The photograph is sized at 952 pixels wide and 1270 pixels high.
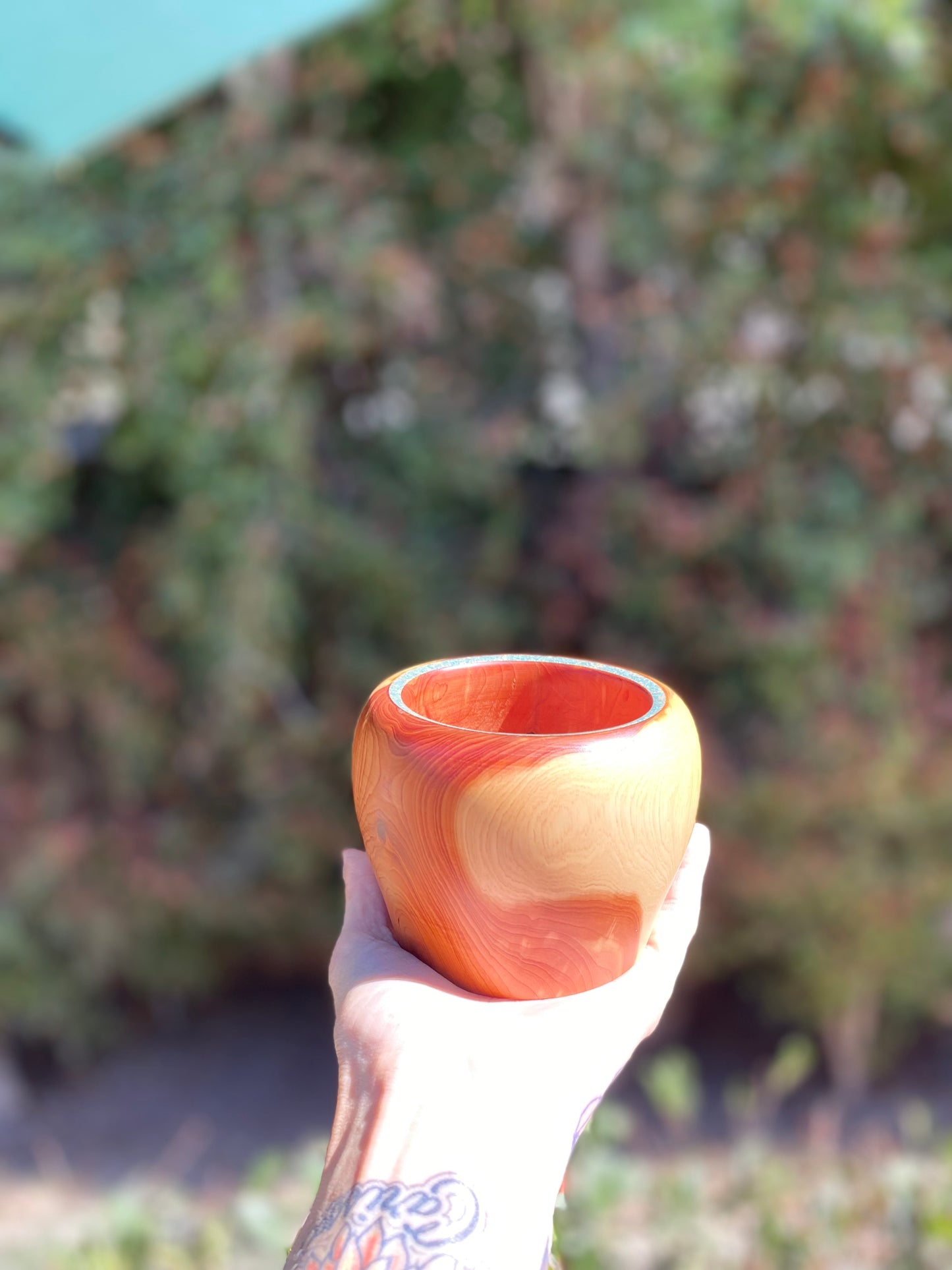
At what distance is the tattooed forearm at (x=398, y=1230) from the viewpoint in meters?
0.93

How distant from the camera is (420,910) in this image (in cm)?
116

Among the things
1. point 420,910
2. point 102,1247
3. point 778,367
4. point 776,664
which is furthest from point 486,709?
point 778,367

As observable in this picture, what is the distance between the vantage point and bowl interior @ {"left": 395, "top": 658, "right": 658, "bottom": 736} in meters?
1.31

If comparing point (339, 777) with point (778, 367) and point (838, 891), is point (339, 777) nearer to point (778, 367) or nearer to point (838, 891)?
point (838, 891)

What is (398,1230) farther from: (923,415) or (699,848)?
(923,415)

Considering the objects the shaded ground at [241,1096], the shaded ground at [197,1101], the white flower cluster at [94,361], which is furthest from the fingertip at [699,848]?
the shaded ground at [197,1101]

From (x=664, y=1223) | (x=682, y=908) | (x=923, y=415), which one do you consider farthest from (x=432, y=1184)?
(x=923, y=415)

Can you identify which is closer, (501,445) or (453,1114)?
(453,1114)

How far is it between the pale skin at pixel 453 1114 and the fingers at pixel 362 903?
10 cm

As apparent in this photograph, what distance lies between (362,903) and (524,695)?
31cm

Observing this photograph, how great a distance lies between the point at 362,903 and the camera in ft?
4.22

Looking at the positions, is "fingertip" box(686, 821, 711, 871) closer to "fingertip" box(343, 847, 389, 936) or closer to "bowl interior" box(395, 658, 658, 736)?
"bowl interior" box(395, 658, 658, 736)

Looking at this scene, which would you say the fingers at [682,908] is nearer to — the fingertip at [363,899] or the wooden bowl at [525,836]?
the wooden bowl at [525,836]

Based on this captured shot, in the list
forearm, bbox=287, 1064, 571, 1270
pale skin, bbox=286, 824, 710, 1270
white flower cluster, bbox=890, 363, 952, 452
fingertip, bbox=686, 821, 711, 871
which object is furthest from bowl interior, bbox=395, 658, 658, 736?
white flower cluster, bbox=890, 363, 952, 452
